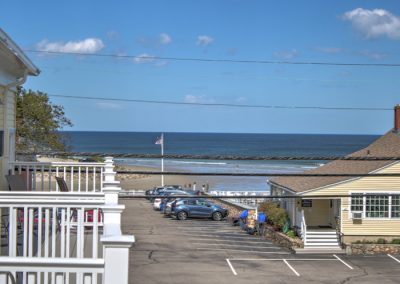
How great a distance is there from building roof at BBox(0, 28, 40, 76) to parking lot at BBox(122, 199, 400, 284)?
19.5 ft

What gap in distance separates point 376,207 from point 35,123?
650 inches

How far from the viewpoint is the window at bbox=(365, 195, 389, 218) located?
74.9 feet

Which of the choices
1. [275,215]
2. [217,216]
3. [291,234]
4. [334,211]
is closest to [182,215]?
[217,216]

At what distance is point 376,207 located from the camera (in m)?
23.0

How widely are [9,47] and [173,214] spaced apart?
82.1ft

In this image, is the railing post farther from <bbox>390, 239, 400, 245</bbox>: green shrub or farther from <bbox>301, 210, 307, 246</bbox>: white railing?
<bbox>390, 239, 400, 245</bbox>: green shrub

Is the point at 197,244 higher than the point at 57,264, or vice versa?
the point at 57,264

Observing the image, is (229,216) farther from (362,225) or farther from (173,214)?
(362,225)

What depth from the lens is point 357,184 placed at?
911 inches

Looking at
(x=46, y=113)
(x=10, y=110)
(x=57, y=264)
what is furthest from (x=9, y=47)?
(x=46, y=113)

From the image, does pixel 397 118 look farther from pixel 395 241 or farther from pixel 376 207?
pixel 395 241

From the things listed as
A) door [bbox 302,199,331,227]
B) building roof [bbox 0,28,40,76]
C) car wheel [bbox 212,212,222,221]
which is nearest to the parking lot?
door [bbox 302,199,331,227]

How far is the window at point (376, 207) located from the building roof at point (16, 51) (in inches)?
652

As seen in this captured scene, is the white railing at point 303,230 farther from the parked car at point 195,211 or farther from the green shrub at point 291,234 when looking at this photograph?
the parked car at point 195,211
